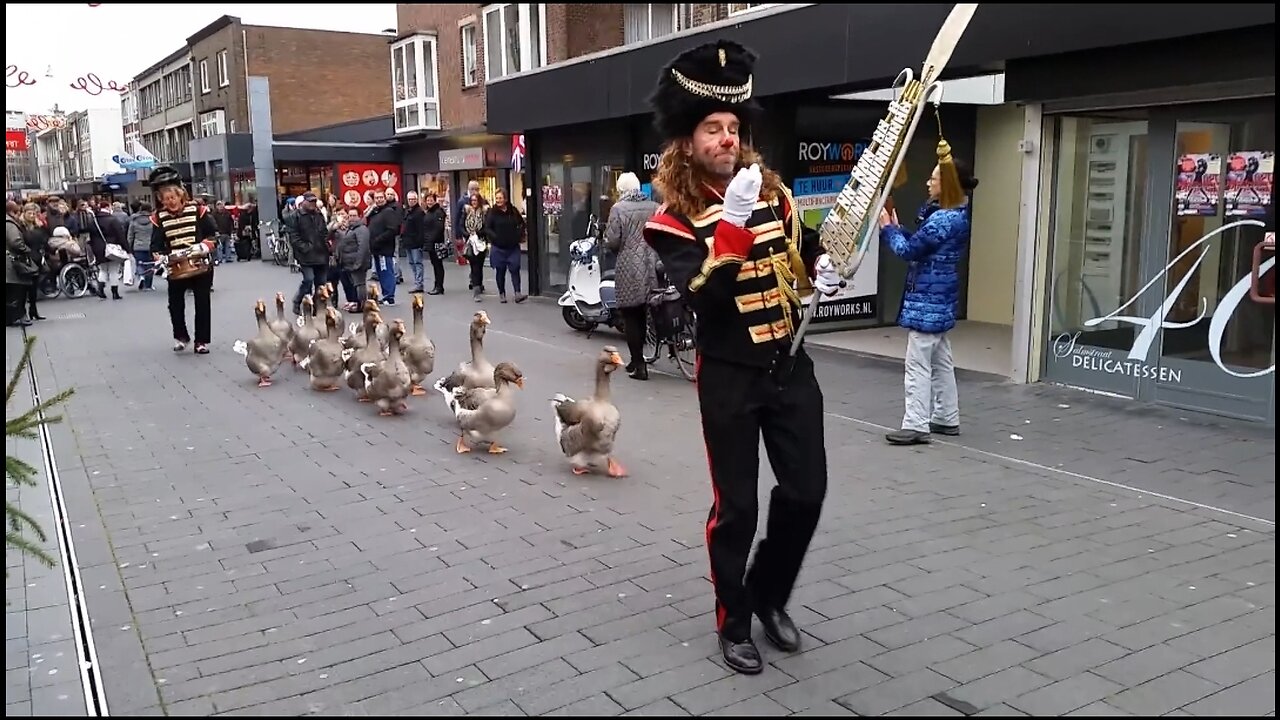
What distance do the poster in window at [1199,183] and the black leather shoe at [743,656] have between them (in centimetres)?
609

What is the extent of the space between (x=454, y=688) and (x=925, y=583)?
2.22 metres

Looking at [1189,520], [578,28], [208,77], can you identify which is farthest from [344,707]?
[208,77]

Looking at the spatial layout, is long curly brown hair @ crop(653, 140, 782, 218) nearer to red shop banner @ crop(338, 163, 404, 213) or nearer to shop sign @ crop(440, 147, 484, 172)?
shop sign @ crop(440, 147, 484, 172)

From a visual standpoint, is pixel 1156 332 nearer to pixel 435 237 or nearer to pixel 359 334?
pixel 359 334

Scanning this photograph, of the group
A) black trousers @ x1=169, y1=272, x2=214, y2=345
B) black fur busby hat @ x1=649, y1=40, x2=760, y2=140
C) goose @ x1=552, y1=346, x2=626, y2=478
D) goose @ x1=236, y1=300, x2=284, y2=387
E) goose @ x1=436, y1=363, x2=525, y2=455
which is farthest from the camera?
black trousers @ x1=169, y1=272, x2=214, y2=345

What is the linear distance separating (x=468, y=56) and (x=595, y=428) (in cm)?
2210

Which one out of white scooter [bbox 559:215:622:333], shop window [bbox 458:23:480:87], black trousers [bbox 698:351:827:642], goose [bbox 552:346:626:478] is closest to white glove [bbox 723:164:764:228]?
black trousers [bbox 698:351:827:642]

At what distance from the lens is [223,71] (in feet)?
143

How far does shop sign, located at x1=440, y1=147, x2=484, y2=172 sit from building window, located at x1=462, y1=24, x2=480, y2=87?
1.75m

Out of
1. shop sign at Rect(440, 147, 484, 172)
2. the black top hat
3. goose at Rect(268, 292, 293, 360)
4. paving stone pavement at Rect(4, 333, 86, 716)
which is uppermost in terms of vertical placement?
shop sign at Rect(440, 147, 484, 172)

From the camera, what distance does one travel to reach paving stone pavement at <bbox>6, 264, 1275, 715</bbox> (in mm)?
3652

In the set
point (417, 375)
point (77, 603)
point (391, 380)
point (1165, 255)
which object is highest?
point (1165, 255)

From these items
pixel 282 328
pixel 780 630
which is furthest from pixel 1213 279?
pixel 282 328

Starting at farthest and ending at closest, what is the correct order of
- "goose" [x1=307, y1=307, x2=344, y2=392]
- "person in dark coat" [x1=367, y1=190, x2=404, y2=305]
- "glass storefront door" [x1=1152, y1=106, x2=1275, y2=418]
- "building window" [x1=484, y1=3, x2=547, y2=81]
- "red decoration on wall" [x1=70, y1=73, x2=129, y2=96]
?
"building window" [x1=484, y1=3, x2=547, y2=81]
"person in dark coat" [x1=367, y1=190, x2=404, y2=305]
"goose" [x1=307, y1=307, x2=344, y2=392]
"glass storefront door" [x1=1152, y1=106, x2=1275, y2=418]
"red decoration on wall" [x1=70, y1=73, x2=129, y2=96]
